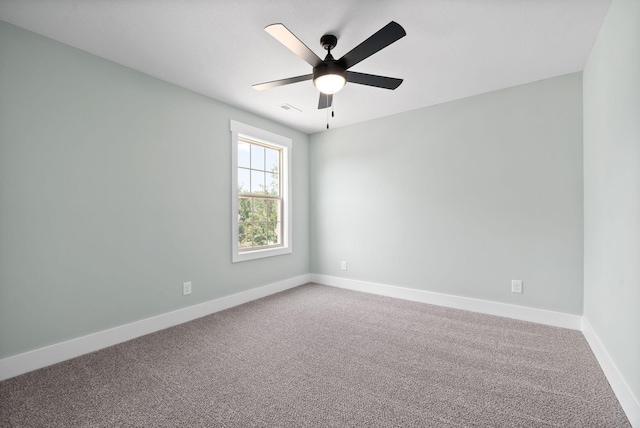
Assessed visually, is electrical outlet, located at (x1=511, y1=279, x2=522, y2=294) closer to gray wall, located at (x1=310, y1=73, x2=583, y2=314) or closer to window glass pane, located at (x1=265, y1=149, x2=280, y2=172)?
gray wall, located at (x1=310, y1=73, x2=583, y2=314)

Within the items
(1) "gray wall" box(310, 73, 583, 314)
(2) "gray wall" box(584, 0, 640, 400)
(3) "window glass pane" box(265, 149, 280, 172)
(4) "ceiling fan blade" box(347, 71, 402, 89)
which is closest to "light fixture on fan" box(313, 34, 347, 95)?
(4) "ceiling fan blade" box(347, 71, 402, 89)

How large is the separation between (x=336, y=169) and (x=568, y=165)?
9.05 feet

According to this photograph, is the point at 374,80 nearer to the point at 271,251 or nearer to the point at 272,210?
the point at 272,210

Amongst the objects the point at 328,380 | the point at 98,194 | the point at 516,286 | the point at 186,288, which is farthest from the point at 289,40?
the point at 516,286

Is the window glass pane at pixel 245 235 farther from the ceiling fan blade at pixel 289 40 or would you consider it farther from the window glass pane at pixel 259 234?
the ceiling fan blade at pixel 289 40

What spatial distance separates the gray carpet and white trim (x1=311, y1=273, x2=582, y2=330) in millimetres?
117

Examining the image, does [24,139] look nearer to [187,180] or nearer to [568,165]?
[187,180]

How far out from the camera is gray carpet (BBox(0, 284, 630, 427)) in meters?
1.57

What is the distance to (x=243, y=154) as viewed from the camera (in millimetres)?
3832

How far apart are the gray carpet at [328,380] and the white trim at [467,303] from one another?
0.12 m

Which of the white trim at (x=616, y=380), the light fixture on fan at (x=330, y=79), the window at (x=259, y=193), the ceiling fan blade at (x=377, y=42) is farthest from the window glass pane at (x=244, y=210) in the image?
the white trim at (x=616, y=380)

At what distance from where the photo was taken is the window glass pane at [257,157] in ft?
13.0

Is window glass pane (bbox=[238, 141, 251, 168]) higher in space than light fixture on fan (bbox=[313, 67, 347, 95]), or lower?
lower

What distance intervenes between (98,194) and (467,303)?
3914 mm
